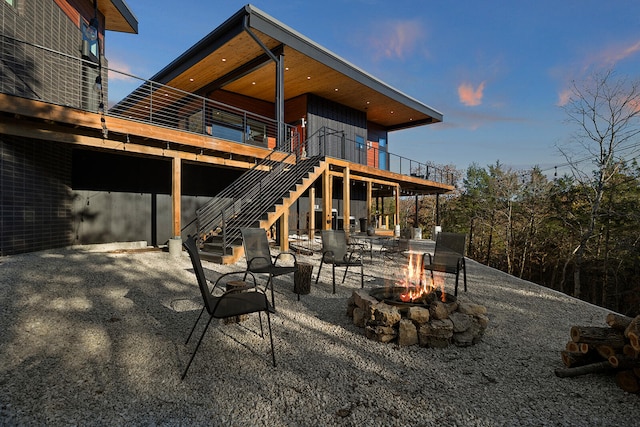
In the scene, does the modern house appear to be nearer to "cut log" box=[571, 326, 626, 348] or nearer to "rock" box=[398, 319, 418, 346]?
"rock" box=[398, 319, 418, 346]

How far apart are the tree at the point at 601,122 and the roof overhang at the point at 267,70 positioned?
6.89 metres

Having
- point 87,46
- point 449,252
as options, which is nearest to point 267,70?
point 87,46

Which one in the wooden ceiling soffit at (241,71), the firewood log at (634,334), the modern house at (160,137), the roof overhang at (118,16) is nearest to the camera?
the firewood log at (634,334)

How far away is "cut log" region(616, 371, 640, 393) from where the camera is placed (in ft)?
7.66

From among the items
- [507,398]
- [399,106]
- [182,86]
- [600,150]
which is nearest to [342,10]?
[399,106]

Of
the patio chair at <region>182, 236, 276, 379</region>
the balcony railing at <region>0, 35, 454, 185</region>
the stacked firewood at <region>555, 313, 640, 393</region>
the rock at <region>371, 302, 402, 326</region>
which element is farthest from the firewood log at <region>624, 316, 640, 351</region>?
the balcony railing at <region>0, 35, 454, 185</region>

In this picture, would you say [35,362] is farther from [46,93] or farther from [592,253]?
[592,253]

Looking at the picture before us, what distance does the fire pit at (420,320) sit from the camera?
3.18 metres

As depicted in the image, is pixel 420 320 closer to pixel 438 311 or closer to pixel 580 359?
pixel 438 311

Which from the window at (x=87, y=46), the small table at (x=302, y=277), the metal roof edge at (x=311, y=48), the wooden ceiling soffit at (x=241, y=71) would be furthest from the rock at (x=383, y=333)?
the window at (x=87, y=46)

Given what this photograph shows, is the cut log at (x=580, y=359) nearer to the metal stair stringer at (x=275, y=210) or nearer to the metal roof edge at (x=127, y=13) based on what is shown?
the metal stair stringer at (x=275, y=210)

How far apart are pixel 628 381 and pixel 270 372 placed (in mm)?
Result: 2800

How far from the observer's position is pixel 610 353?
8.21 ft

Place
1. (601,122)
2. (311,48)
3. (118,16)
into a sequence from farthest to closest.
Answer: (601,122) < (311,48) < (118,16)
